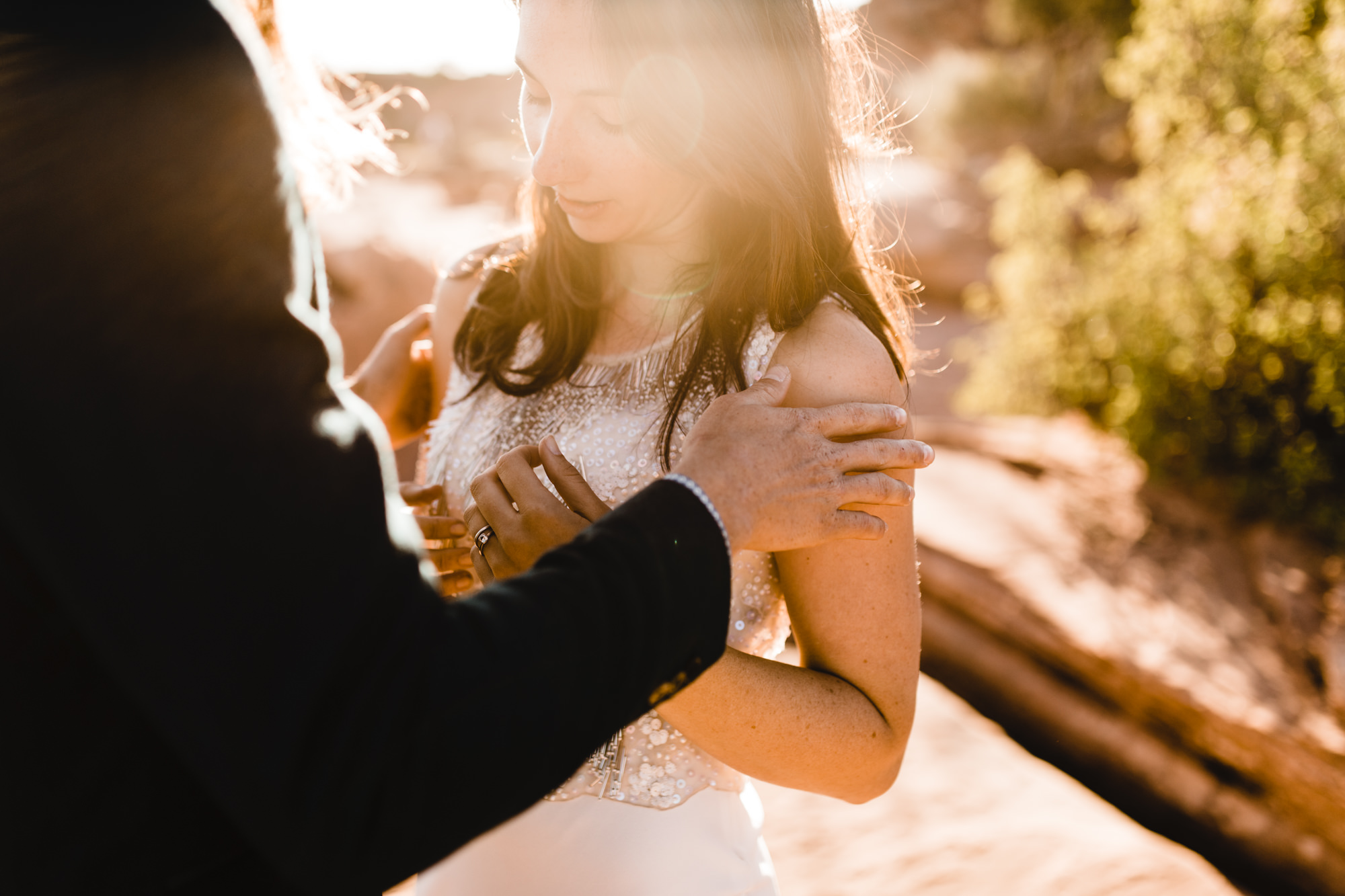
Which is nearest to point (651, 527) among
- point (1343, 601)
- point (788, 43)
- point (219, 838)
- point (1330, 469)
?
point (219, 838)

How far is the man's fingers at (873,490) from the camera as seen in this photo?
1012mm

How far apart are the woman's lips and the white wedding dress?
0.27 metres

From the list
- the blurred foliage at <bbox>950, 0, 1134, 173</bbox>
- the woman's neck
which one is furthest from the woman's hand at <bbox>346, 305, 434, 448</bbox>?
the blurred foliage at <bbox>950, 0, 1134, 173</bbox>

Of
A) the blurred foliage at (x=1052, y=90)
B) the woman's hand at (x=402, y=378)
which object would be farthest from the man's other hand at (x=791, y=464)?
the blurred foliage at (x=1052, y=90)

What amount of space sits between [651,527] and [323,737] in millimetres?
300

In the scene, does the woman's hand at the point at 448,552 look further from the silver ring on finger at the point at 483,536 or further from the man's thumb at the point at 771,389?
the man's thumb at the point at 771,389

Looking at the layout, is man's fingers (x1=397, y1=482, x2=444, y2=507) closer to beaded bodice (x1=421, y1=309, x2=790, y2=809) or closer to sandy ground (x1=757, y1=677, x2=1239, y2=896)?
beaded bodice (x1=421, y1=309, x2=790, y2=809)

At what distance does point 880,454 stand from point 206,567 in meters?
0.76

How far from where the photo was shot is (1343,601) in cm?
389

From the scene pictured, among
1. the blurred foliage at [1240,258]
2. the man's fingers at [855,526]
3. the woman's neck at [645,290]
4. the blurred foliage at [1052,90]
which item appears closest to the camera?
the man's fingers at [855,526]

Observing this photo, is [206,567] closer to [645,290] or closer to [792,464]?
[792,464]

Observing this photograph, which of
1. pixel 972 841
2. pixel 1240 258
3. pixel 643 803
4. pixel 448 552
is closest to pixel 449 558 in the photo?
pixel 448 552

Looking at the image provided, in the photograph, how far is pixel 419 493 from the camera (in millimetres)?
1455

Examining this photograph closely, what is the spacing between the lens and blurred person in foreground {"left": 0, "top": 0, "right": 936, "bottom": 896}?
1.83 ft
